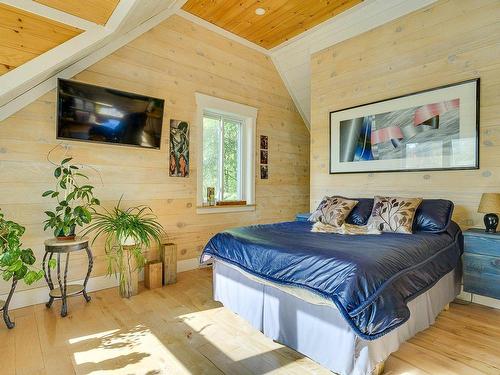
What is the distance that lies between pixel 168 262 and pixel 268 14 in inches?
137

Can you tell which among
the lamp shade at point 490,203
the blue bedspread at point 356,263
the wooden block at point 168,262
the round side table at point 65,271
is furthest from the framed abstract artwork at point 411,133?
the round side table at point 65,271

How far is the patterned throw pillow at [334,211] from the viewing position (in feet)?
10.1

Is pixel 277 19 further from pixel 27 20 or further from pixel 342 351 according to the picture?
pixel 342 351

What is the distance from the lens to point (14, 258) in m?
1.57

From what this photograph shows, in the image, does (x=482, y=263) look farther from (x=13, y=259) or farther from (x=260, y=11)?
(x=260, y=11)

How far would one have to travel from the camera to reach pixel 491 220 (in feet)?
8.61

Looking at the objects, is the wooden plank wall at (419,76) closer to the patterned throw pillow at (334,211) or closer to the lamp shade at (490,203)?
the lamp shade at (490,203)

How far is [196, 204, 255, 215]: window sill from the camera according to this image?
13.2 ft

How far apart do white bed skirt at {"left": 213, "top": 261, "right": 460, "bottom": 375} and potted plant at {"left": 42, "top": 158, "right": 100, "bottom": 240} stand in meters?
1.39

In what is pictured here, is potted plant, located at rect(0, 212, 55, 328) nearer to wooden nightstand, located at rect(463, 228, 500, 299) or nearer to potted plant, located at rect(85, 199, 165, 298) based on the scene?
potted plant, located at rect(85, 199, 165, 298)

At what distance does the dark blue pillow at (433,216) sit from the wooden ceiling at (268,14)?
2.69m

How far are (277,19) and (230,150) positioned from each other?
1.97 metres

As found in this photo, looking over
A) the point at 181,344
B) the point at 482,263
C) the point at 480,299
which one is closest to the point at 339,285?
the point at 181,344

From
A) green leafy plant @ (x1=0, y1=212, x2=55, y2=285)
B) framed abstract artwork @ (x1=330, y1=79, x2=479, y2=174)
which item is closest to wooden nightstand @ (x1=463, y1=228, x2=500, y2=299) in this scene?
framed abstract artwork @ (x1=330, y1=79, x2=479, y2=174)
